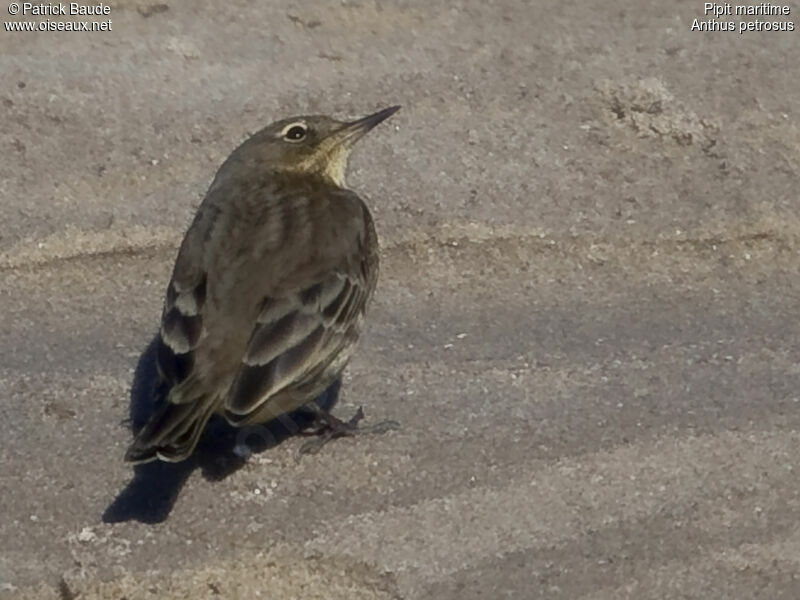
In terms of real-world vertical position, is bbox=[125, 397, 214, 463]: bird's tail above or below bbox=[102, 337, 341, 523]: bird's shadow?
above

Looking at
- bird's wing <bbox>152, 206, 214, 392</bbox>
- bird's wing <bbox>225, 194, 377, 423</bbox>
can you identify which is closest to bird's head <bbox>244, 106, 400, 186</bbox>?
bird's wing <bbox>225, 194, 377, 423</bbox>

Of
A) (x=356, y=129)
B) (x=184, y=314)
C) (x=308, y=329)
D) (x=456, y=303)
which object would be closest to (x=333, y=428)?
(x=308, y=329)

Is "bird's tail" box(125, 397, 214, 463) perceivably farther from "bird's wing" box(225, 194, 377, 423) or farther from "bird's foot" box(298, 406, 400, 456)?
"bird's foot" box(298, 406, 400, 456)

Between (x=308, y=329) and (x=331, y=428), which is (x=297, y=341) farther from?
(x=331, y=428)

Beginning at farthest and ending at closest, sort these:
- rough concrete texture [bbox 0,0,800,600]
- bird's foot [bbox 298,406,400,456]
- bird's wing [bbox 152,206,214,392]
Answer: bird's foot [bbox 298,406,400,456] → bird's wing [bbox 152,206,214,392] → rough concrete texture [bbox 0,0,800,600]

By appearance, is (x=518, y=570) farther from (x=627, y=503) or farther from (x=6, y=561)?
(x=6, y=561)

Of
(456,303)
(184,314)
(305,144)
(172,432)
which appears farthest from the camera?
(456,303)

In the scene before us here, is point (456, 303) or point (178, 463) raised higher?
point (456, 303)
